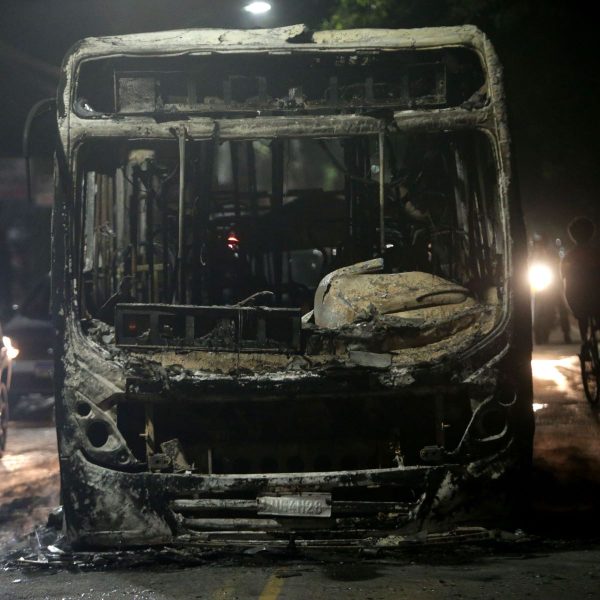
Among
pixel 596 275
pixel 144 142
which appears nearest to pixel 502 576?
pixel 144 142

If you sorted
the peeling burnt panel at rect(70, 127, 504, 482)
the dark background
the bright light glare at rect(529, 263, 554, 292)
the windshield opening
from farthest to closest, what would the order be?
the bright light glare at rect(529, 263, 554, 292) → the dark background → the windshield opening → the peeling burnt panel at rect(70, 127, 504, 482)

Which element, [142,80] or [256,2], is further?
[256,2]

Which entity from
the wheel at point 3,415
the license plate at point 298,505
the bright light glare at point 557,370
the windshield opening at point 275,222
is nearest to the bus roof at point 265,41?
the windshield opening at point 275,222

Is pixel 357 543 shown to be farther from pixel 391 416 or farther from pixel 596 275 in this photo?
pixel 596 275

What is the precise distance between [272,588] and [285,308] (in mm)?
1531

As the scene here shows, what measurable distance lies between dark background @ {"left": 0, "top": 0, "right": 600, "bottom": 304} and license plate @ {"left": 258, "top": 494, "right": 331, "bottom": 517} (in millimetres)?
11377

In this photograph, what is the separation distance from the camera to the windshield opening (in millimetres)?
6184

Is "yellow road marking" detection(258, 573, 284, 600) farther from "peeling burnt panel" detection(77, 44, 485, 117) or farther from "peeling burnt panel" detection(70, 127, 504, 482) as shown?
"peeling burnt panel" detection(77, 44, 485, 117)

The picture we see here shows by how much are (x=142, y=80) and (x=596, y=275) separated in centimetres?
646

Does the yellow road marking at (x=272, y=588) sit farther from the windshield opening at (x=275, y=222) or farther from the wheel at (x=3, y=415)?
the wheel at (x=3, y=415)

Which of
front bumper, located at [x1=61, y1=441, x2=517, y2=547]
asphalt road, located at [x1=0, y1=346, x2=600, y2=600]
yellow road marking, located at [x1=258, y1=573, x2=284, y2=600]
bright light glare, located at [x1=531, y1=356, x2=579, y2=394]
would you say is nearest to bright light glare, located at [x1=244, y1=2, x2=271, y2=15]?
Answer: bright light glare, located at [x1=531, y1=356, x2=579, y2=394]

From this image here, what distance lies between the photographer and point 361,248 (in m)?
6.57

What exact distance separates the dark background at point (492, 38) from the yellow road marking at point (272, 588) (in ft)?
39.0

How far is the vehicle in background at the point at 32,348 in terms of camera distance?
1259 centimetres
